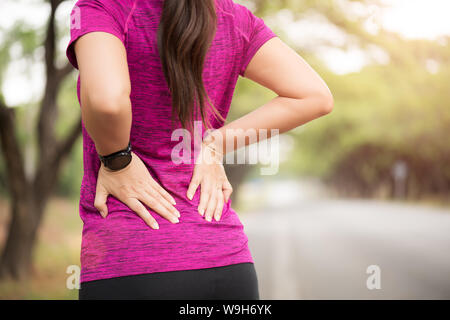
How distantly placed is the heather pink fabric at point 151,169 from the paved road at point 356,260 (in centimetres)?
542

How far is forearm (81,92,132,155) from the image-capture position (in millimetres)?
1125

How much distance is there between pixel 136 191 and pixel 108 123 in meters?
0.18

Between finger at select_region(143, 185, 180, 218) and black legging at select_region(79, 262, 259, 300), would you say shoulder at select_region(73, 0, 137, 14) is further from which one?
black legging at select_region(79, 262, 259, 300)

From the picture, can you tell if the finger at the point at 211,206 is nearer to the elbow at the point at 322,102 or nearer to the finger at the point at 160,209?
the finger at the point at 160,209

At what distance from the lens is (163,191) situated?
3.99 ft

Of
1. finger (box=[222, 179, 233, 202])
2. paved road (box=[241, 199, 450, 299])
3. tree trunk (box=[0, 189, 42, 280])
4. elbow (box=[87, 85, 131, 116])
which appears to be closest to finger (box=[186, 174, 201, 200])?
finger (box=[222, 179, 233, 202])

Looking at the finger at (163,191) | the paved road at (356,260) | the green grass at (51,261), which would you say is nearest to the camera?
the finger at (163,191)

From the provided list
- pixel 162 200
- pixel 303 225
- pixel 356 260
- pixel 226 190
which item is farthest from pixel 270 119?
pixel 303 225

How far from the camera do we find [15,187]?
7.90 m

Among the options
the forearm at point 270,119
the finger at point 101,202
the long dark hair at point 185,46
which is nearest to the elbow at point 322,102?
the forearm at point 270,119

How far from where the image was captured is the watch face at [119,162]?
1223mm

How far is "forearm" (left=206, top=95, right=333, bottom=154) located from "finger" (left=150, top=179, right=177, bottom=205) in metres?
0.29

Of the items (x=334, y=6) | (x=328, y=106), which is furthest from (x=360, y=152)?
(x=328, y=106)

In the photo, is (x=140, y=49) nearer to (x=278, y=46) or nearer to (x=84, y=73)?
(x=84, y=73)
